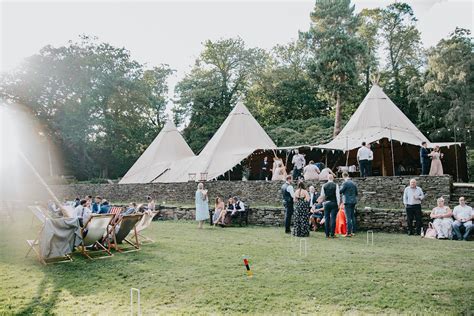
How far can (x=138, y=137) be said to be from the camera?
124 ft

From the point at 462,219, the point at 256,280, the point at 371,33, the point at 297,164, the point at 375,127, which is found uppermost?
the point at 371,33

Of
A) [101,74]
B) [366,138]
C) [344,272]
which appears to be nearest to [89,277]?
[344,272]

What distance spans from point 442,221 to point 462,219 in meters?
0.42

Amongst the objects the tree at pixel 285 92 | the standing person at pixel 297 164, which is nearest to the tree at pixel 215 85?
the tree at pixel 285 92

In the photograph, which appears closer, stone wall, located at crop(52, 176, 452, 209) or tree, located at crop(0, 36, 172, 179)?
stone wall, located at crop(52, 176, 452, 209)

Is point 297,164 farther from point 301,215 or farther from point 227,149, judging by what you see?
point 227,149

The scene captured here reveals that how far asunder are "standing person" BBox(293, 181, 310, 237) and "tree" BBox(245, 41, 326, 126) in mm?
28813

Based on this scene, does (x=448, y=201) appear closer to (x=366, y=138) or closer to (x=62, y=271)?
(x=366, y=138)

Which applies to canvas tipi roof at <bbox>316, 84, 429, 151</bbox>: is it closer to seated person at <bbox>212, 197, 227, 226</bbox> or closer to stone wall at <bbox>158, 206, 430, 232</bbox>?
stone wall at <bbox>158, 206, 430, 232</bbox>

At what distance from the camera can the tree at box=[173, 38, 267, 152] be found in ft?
123

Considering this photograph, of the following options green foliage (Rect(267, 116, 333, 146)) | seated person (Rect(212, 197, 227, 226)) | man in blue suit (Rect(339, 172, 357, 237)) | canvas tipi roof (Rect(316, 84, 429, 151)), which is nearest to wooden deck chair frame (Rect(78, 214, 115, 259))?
seated person (Rect(212, 197, 227, 226))

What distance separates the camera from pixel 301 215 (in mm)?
10141

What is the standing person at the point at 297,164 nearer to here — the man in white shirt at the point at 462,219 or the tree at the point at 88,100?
the man in white shirt at the point at 462,219

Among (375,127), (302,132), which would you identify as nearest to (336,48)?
(302,132)
